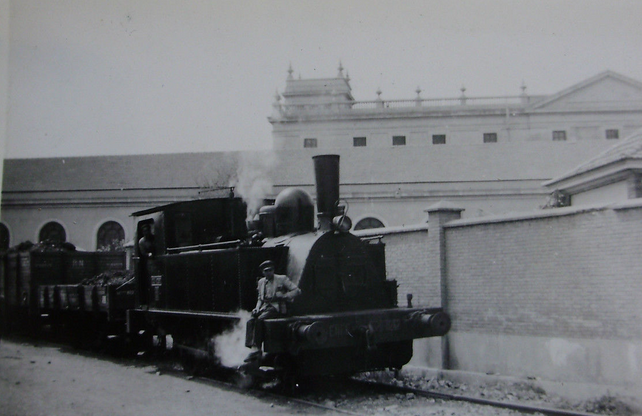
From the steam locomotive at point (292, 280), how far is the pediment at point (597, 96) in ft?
61.4

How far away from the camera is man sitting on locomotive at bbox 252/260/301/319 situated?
723cm

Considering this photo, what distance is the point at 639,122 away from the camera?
96.8 feet

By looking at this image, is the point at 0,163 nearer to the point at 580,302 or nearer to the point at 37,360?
the point at 37,360

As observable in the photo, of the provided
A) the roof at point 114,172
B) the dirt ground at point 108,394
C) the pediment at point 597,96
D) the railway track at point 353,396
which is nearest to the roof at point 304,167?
the roof at point 114,172

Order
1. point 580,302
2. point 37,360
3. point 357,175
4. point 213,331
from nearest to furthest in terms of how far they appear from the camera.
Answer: point 580,302, point 213,331, point 37,360, point 357,175

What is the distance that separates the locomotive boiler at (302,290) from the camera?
24.1ft

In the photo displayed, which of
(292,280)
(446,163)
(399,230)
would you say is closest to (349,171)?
(446,163)

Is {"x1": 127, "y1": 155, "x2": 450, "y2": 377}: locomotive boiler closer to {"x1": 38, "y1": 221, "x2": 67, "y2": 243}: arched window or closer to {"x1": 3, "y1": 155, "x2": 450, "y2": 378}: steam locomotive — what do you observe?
{"x1": 3, "y1": 155, "x2": 450, "y2": 378}: steam locomotive

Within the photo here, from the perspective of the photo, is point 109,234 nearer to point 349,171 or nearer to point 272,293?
point 349,171

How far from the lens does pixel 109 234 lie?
88.3ft

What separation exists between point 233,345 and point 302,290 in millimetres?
1245

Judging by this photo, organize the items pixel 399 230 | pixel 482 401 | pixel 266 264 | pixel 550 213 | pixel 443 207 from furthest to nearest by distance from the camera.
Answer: pixel 399 230 → pixel 443 207 → pixel 550 213 → pixel 266 264 → pixel 482 401

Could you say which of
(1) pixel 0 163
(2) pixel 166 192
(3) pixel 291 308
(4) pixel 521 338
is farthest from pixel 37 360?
(2) pixel 166 192

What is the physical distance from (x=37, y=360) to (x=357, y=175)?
15.5 metres
